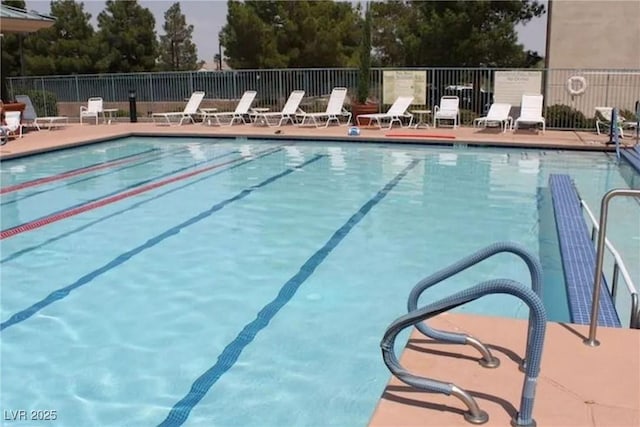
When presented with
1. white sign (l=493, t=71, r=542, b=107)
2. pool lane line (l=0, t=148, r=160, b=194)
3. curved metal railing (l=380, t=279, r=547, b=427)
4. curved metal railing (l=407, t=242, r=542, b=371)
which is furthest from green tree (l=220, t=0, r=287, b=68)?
curved metal railing (l=380, t=279, r=547, b=427)

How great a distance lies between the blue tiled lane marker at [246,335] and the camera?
3.33 metres

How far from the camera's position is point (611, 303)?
3783 millimetres

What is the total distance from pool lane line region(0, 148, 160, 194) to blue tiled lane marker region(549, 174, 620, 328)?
7022mm

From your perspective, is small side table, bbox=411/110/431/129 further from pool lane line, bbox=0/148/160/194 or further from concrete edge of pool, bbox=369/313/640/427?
concrete edge of pool, bbox=369/313/640/427

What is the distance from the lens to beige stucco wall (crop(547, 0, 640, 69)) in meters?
20.4

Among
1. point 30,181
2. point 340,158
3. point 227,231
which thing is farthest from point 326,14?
point 227,231

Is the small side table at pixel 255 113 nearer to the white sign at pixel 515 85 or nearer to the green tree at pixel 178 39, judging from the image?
the white sign at pixel 515 85

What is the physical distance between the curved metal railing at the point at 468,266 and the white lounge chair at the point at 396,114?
1204 cm

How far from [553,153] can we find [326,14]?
17.7m

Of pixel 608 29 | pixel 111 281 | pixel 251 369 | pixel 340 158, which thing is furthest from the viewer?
pixel 608 29

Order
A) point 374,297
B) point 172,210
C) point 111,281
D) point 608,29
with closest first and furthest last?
point 374,297, point 111,281, point 172,210, point 608,29

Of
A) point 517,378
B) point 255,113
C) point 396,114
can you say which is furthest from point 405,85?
point 517,378

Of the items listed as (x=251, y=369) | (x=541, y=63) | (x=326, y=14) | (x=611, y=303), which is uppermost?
(x=326, y=14)

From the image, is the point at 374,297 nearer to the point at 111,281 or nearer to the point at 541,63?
the point at 111,281
